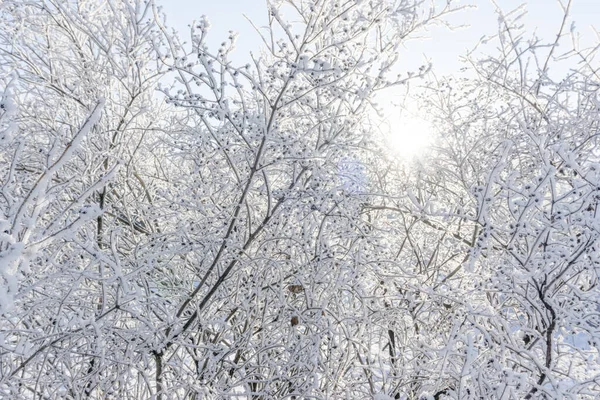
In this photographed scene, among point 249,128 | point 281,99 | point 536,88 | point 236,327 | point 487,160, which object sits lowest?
point 236,327

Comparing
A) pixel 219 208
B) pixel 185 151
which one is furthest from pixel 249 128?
pixel 219 208

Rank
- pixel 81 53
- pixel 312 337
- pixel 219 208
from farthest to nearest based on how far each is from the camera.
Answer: pixel 81 53 < pixel 219 208 < pixel 312 337

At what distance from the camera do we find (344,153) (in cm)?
388

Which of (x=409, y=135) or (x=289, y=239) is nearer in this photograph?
(x=289, y=239)

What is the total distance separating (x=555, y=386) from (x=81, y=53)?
507 cm

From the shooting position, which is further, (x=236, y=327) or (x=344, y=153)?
(x=236, y=327)

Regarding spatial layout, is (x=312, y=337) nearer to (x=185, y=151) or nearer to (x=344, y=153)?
(x=344, y=153)

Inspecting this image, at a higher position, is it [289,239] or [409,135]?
[409,135]

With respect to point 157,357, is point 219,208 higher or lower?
higher

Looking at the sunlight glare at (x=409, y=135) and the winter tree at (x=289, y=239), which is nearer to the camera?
the winter tree at (x=289, y=239)

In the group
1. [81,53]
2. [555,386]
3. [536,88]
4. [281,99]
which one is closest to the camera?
[555,386]

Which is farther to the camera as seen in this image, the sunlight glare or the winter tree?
the sunlight glare

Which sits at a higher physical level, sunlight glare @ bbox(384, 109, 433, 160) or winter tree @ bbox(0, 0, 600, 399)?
sunlight glare @ bbox(384, 109, 433, 160)

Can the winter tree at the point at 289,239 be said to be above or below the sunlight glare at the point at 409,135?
below
